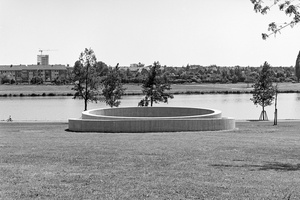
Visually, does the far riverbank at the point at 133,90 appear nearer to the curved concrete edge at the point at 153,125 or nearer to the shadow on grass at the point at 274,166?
the curved concrete edge at the point at 153,125

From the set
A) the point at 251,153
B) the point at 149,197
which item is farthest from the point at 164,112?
the point at 149,197

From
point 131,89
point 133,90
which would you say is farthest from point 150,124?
point 131,89

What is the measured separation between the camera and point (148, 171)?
984 centimetres

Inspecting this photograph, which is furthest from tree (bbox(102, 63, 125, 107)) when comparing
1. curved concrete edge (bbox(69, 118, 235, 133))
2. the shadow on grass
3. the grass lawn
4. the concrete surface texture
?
the shadow on grass

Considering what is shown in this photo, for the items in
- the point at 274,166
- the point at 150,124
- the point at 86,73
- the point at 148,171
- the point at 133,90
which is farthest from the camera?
the point at 133,90

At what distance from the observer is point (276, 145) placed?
592 inches

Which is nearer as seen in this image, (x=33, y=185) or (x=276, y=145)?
(x=33, y=185)

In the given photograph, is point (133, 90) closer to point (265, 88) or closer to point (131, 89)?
point (131, 89)

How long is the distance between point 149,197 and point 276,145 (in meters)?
8.32

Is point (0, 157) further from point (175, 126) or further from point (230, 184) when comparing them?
point (175, 126)

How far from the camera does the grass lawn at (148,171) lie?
803 cm

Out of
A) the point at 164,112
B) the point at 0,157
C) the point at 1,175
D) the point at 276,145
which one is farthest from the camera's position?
the point at 164,112

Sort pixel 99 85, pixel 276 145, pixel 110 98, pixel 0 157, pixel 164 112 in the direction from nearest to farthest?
pixel 0 157, pixel 276 145, pixel 164 112, pixel 99 85, pixel 110 98

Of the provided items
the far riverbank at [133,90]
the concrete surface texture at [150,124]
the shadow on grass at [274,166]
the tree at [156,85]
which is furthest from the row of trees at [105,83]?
the far riverbank at [133,90]
